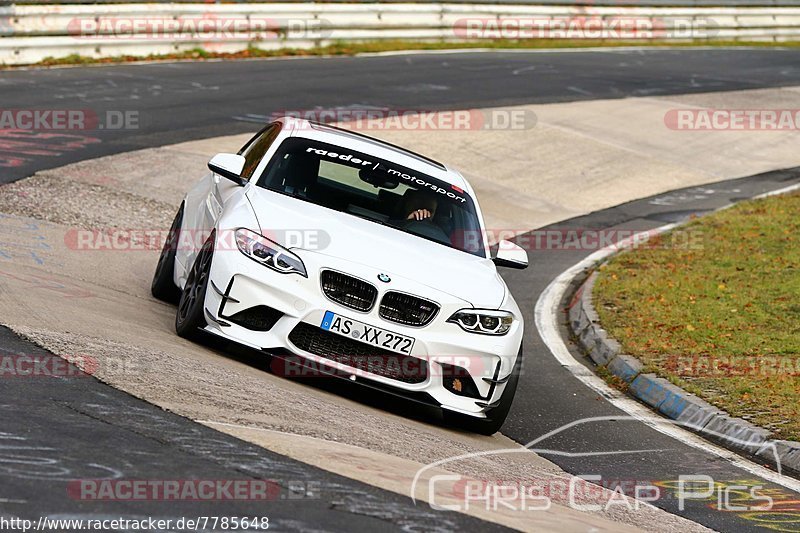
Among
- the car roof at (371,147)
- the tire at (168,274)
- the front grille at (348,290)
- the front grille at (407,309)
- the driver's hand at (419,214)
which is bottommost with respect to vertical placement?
the tire at (168,274)

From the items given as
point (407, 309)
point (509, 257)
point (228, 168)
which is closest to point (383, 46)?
point (509, 257)

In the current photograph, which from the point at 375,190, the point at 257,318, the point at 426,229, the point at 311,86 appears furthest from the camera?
the point at 311,86

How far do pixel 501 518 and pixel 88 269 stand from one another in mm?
5727

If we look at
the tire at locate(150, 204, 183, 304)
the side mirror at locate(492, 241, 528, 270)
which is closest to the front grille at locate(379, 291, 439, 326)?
the side mirror at locate(492, 241, 528, 270)

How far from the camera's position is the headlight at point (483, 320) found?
7742 millimetres

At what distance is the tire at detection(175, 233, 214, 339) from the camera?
25.7ft

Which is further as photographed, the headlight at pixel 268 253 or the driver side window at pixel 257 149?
the driver side window at pixel 257 149

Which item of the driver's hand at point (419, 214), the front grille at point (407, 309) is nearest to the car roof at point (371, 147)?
the driver's hand at point (419, 214)

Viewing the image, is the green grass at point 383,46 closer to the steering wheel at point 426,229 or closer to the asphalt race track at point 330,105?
the asphalt race track at point 330,105

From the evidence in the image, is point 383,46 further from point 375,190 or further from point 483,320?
point 483,320

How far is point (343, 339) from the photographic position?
7500 mm

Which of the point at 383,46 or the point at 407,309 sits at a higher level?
the point at 383,46

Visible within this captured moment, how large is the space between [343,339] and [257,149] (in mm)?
2432

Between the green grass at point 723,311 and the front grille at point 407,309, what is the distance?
2.71 m
